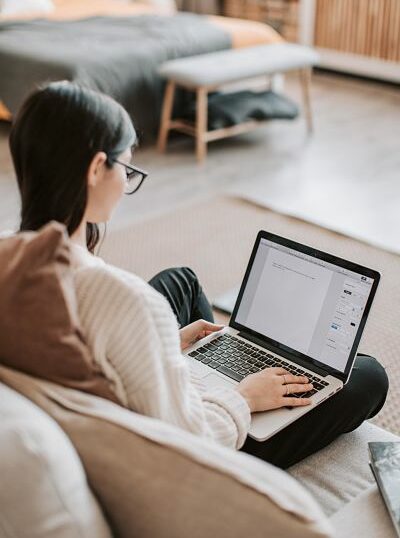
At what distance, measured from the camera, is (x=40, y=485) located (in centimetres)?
87

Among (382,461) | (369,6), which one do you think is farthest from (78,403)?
(369,6)

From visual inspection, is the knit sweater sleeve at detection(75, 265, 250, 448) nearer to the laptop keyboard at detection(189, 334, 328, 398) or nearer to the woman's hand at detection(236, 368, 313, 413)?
the woman's hand at detection(236, 368, 313, 413)

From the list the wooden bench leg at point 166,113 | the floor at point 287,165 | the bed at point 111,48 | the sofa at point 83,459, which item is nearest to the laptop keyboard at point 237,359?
the sofa at point 83,459

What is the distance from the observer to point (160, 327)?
1103mm

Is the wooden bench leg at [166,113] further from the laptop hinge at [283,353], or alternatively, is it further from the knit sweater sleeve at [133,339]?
the knit sweater sleeve at [133,339]

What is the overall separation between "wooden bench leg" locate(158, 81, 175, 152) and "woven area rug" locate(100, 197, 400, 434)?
769 millimetres

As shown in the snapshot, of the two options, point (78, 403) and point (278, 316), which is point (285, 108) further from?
point (78, 403)

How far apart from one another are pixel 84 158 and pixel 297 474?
2.29ft

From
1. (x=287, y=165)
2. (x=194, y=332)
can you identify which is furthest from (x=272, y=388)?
(x=287, y=165)

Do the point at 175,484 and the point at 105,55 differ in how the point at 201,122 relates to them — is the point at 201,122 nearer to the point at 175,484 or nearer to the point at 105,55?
the point at 105,55

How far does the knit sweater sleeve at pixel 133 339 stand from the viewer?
3.52 ft

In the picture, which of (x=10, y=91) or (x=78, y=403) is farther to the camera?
(x=10, y=91)

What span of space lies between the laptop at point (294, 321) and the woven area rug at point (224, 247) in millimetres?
816

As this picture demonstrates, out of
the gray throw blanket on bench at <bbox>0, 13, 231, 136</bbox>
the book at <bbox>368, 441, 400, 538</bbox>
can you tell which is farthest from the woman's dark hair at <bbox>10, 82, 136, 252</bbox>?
the gray throw blanket on bench at <bbox>0, 13, 231, 136</bbox>
